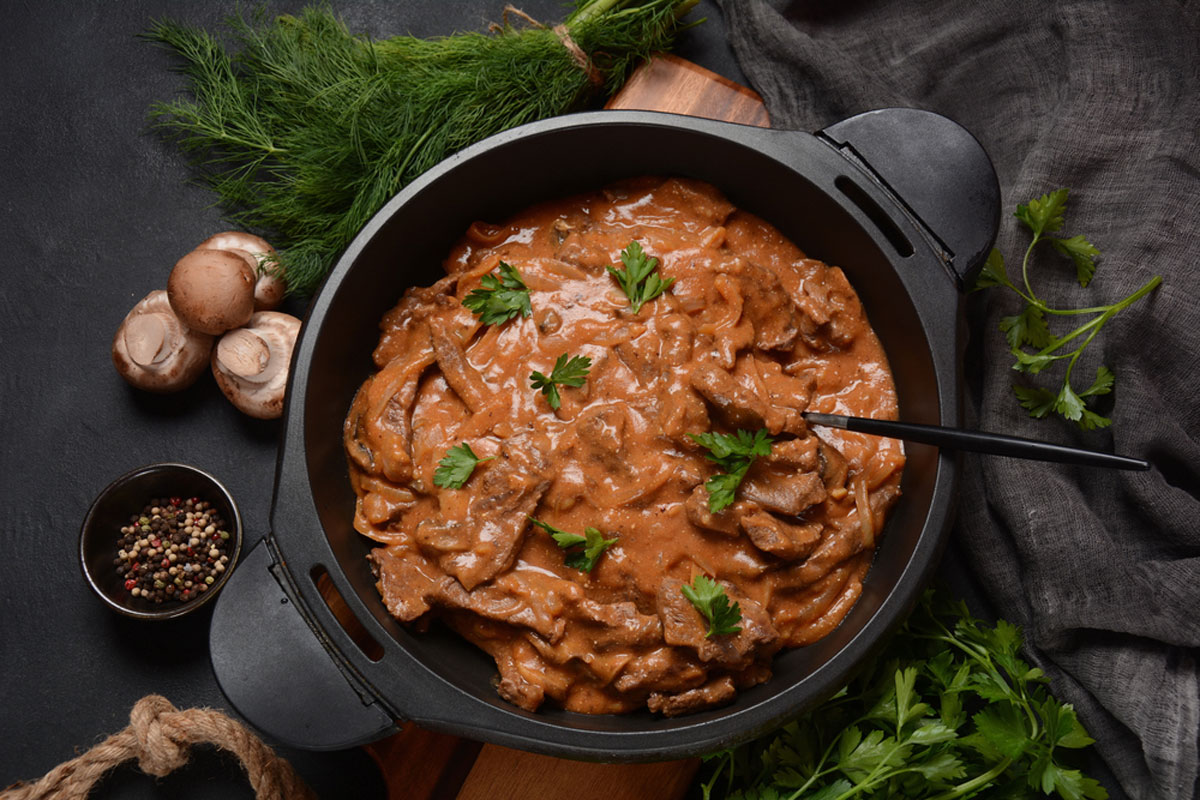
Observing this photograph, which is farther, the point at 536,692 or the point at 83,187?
the point at 83,187

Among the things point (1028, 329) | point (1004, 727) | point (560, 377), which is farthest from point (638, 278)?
point (1004, 727)

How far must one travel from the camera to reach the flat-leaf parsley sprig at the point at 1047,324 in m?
3.93

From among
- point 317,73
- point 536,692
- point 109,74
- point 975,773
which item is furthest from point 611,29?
point 975,773

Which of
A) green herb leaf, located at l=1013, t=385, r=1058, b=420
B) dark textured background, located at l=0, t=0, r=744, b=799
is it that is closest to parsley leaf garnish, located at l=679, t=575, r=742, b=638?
green herb leaf, located at l=1013, t=385, r=1058, b=420

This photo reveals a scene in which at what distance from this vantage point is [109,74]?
4.93 meters

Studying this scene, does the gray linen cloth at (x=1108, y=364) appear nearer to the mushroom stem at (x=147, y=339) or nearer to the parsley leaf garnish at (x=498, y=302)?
the parsley leaf garnish at (x=498, y=302)

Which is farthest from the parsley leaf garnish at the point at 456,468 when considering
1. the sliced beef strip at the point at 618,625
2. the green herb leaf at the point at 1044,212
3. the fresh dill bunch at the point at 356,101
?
the green herb leaf at the point at 1044,212

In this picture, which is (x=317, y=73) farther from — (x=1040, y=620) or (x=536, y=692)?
(x=1040, y=620)

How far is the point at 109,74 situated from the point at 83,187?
0.64 m

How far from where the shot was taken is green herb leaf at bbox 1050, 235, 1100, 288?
3988 millimetres

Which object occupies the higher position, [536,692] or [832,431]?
[832,431]

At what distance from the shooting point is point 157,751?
13.4 feet

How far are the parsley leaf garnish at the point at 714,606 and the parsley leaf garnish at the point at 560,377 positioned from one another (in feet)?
2.83

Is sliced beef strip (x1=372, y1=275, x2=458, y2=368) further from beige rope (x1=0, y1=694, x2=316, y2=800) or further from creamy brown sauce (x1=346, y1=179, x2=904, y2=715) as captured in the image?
beige rope (x1=0, y1=694, x2=316, y2=800)
